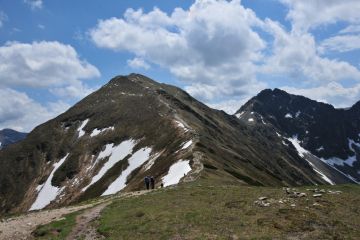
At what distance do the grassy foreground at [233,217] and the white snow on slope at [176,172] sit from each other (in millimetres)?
24313

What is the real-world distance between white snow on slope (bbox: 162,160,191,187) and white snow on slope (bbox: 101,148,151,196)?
3010 cm

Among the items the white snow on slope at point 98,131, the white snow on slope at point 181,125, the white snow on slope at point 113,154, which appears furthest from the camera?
the white snow on slope at point 98,131

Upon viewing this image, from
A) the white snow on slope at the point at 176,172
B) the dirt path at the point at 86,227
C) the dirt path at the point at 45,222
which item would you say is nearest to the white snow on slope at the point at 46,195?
the white snow on slope at the point at 176,172

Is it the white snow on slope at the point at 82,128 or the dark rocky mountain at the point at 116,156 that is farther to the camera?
the white snow on slope at the point at 82,128

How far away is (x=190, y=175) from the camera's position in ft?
219

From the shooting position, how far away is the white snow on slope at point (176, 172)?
70562 millimetres

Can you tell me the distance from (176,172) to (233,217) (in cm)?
4048

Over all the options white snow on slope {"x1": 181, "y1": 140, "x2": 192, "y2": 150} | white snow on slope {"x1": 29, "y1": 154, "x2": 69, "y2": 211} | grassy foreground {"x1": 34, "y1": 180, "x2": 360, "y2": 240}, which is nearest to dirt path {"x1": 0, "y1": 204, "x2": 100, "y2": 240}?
grassy foreground {"x1": 34, "y1": 180, "x2": 360, "y2": 240}

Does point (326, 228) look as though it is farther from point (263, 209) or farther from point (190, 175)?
point (190, 175)

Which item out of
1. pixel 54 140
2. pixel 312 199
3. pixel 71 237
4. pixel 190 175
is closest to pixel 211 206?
pixel 312 199

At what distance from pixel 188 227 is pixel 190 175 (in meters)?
A: 33.3

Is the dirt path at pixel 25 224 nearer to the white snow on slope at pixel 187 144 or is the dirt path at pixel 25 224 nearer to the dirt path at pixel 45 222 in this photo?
the dirt path at pixel 45 222

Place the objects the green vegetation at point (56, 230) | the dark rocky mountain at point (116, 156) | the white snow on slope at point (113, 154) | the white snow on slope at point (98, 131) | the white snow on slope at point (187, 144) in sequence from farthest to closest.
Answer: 1. the white snow on slope at point (98, 131)
2. the white snow on slope at point (113, 154)
3. the white snow on slope at point (187, 144)
4. the dark rocky mountain at point (116, 156)
5. the green vegetation at point (56, 230)

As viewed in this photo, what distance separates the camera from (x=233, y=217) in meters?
35.0
